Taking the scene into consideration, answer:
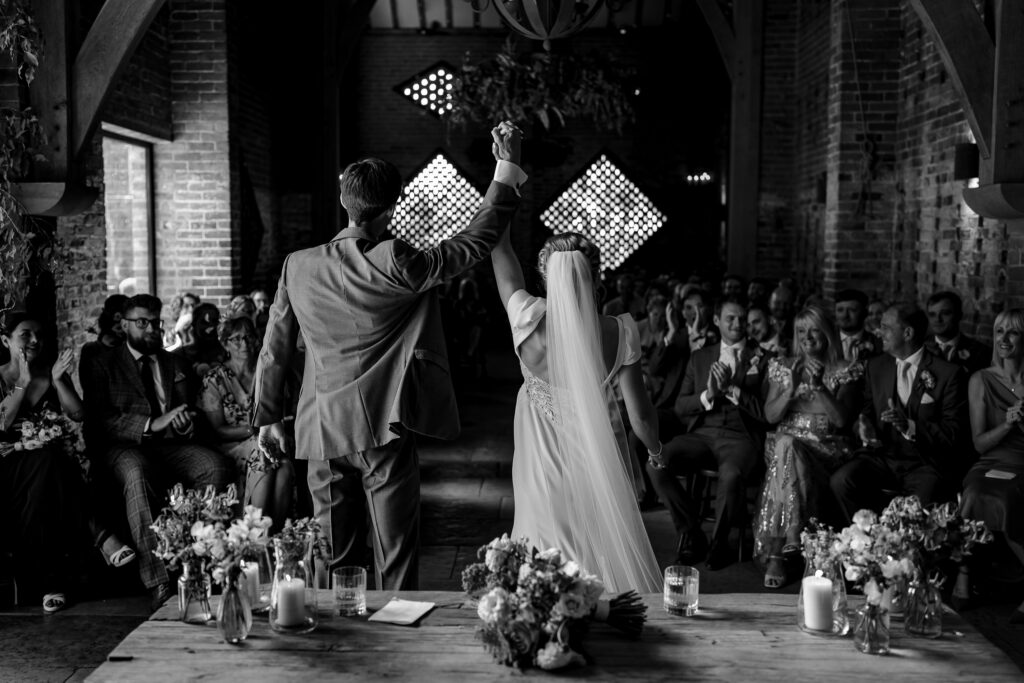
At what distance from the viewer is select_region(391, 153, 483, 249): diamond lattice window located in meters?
15.9

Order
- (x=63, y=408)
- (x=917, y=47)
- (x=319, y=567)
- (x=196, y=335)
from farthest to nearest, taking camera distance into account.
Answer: (x=917, y=47) → (x=196, y=335) → (x=63, y=408) → (x=319, y=567)

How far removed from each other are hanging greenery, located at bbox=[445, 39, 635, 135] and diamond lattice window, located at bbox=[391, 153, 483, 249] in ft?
15.3

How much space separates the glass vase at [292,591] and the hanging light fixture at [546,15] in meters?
2.30

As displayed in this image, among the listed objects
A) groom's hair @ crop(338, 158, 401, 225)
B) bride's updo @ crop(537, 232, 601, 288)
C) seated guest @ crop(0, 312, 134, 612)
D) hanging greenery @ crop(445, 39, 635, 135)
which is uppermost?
hanging greenery @ crop(445, 39, 635, 135)

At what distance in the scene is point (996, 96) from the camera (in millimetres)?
4582

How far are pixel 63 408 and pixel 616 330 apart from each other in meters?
2.65

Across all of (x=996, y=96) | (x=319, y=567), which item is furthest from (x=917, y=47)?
(x=319, y=567)

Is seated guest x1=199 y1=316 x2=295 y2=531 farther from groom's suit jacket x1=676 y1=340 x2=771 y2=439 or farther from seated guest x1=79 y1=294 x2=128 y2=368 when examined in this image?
groom's suit jacket x1=676 y1=340 x2=771 y2=439

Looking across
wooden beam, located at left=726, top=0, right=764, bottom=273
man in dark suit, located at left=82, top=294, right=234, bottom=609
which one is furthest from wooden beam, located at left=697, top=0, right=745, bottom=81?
man in dark suit, located at left=82, top=294, right=234, bottom=609

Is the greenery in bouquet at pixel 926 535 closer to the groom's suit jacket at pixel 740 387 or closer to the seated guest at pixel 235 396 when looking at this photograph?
the groom's suit jacket at pixel 740 387

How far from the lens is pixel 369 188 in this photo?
3000mm

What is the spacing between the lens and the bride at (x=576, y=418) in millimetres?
2992

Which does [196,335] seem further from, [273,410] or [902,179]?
[902,179]

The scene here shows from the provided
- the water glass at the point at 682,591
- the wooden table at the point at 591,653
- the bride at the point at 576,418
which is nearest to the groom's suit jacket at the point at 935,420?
the bride at the point at 576,418
